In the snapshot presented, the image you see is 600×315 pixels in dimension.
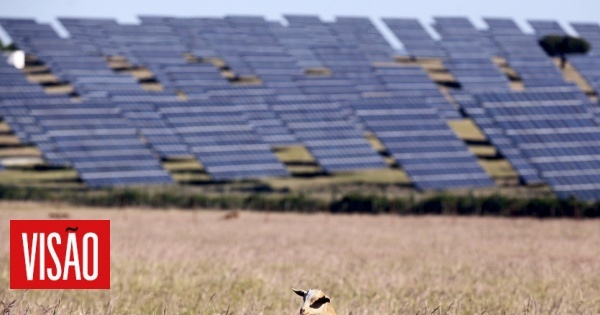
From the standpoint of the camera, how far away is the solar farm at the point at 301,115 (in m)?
56.7

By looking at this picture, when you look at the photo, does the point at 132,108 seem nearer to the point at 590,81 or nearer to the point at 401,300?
the point at 590,81

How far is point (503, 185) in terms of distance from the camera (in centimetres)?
5856

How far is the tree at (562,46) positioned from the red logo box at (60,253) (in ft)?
336

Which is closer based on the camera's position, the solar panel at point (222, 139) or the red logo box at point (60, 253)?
the red logo box at point (60, 253)

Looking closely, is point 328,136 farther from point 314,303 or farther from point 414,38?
point 314,303

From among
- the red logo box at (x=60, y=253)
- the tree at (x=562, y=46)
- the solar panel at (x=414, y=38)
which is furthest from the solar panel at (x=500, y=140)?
the tree at (x=562, y=46)

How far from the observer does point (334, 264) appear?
80.3 ft

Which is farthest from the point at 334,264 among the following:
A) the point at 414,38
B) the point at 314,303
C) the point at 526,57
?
the point at 414,38

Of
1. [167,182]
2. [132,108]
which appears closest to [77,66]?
[132,108]

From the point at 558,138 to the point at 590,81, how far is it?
55.7 feet

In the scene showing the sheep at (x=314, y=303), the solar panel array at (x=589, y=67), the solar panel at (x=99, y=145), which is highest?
the sheep at (x=314, y=303)

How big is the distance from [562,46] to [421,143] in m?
58.1

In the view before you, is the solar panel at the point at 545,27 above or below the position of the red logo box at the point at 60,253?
below

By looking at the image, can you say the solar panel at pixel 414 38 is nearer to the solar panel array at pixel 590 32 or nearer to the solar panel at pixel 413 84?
the solar panel at pixel 413 84
